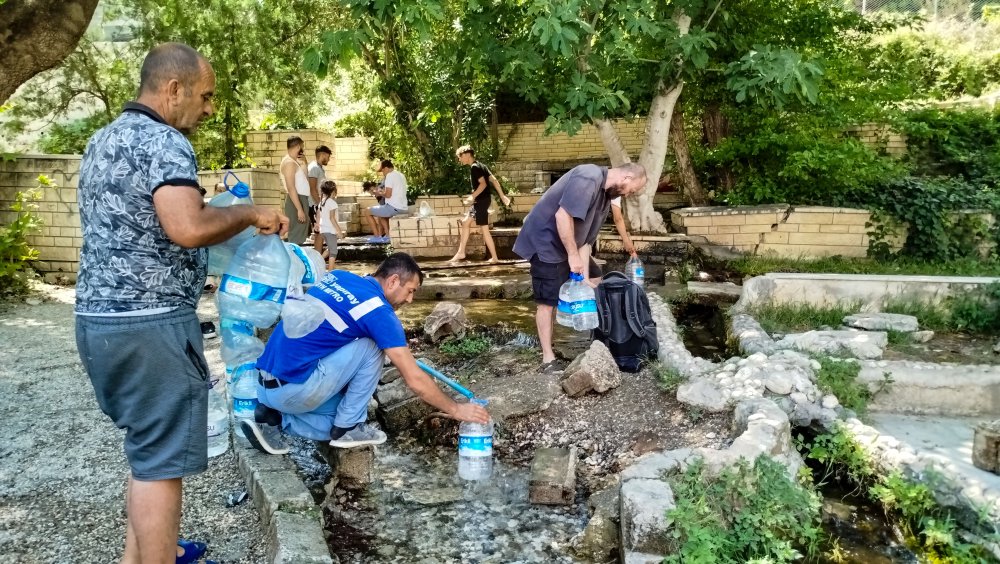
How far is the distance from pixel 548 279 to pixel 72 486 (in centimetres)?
308

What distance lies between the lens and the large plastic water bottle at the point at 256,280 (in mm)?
3502

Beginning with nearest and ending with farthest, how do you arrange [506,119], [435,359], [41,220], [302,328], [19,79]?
[302,328]
[435,359]
[19,79]
[41,220]
[506,119]

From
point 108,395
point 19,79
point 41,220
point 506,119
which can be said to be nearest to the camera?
point 108,395

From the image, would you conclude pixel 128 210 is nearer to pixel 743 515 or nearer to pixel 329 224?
pixel 743 515

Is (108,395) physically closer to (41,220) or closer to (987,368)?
(987,368)

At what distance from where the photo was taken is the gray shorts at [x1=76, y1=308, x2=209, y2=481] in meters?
2.18

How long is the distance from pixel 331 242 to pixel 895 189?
7.14m

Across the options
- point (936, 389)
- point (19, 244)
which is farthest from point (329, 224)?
point (936, 389)

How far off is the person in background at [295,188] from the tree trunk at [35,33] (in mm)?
2409

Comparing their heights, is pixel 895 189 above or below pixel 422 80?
below

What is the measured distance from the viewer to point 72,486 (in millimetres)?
3393

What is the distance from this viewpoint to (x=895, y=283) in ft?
20.5

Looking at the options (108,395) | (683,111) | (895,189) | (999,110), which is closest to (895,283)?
(895,189)

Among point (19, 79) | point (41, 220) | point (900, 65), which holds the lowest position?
point (41, 220)
